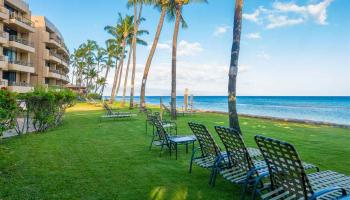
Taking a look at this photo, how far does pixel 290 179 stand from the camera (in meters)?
2.88

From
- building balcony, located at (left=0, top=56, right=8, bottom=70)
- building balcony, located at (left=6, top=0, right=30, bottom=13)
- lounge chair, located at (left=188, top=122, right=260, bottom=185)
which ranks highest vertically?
building balcony, located at (left=6, top=0, right=30, bottom=13)

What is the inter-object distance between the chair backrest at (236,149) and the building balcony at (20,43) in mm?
31217

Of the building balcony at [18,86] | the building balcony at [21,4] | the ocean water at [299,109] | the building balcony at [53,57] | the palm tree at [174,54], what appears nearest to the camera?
the palm tree at [174,54]

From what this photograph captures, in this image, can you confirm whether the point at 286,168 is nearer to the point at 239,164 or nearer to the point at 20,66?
the point at 239,164

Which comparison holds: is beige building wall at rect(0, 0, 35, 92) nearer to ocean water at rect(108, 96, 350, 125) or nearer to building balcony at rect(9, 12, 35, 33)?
building balcony at rect(9, 12, 35, 33)

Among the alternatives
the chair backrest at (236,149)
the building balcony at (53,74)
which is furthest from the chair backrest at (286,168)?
the building balcony at (53,74)

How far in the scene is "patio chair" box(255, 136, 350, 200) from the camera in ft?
8.76

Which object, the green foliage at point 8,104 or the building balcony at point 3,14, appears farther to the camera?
the building balcony at point 3,14

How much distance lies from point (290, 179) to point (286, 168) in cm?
15

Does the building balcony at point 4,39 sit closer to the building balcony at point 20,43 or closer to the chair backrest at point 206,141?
the building balcony at point 20,43

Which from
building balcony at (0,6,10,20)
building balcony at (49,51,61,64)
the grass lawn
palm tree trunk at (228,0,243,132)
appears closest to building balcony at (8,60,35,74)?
building balcony at (0,6,10,20)

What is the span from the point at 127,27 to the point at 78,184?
34958 millimetres

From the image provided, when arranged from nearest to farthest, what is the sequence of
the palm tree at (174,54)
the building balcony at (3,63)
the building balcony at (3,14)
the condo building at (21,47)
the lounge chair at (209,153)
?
the lounge chair at (209,153)
the palm tree at (174,54)
the building balcony at (3,63)
the building balcony at (3,14)
the condo building at (21,47)

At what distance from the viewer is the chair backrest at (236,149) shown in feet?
12.0
